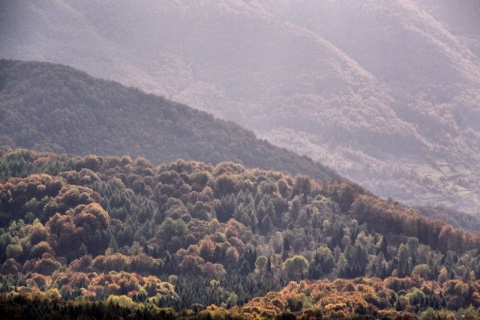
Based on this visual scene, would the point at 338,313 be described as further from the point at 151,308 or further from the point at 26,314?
the point at 26,314

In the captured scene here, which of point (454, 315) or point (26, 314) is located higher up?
point (454, 315)

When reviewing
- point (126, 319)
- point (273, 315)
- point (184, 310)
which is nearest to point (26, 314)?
point (126, 319)

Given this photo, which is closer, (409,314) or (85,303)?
(85,303)

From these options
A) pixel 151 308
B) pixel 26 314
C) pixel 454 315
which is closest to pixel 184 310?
pixel 151 308

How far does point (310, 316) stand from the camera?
191 meters

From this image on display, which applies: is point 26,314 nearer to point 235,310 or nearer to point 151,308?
point 151,308

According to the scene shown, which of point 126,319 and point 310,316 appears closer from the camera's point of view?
point 126,319

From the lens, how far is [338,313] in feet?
639

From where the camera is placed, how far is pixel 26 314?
556ft

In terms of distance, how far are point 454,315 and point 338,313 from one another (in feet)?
72.6

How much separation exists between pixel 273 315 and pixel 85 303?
32803mm

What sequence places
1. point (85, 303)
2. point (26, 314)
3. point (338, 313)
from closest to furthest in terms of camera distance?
point (26, 314) → point (85, 303) → point (338, 313)

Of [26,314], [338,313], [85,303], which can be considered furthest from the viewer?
[338,313]

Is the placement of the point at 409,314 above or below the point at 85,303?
above
